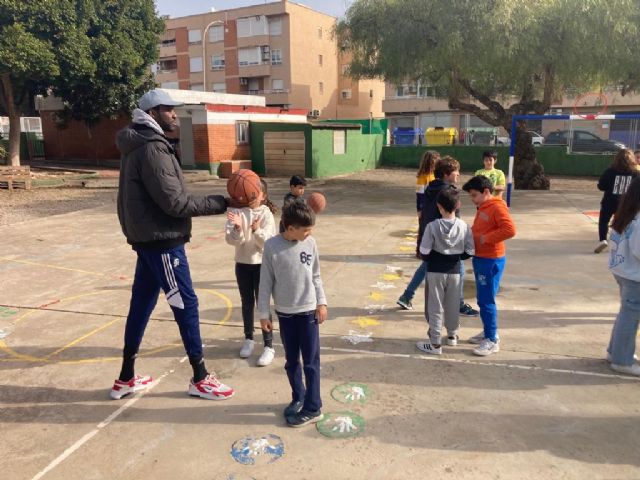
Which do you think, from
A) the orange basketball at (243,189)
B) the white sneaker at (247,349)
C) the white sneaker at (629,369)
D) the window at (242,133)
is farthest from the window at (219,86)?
the white sneaker at (629,369)

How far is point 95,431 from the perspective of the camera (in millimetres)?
3369

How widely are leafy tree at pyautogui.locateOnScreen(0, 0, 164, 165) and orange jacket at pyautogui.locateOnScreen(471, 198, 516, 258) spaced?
18.0 metres

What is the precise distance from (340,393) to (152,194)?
77.9 inches

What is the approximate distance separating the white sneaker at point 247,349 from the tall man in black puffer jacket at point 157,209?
0.78 metres

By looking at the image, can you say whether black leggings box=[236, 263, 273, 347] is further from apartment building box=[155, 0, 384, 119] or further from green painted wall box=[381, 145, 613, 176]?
apartment building box=[155, 0, 384, 119]

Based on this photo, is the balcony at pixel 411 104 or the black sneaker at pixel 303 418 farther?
the balcony at pixel 411 104

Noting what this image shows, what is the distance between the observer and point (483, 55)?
14242 mm

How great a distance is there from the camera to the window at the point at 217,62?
168ft

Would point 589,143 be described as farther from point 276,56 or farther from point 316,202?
point 276,56

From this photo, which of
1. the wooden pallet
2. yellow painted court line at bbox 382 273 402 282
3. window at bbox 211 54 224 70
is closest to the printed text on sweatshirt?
yellow painted court line at bbox 382 273 402 282

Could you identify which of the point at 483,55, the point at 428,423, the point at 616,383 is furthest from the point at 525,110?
the point at 428,423

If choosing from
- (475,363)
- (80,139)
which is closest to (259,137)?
(80,139)

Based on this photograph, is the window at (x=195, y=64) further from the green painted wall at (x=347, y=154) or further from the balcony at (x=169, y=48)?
the green painted wall at (x=347, y=154)

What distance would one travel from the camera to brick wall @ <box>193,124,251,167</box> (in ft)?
72.6
